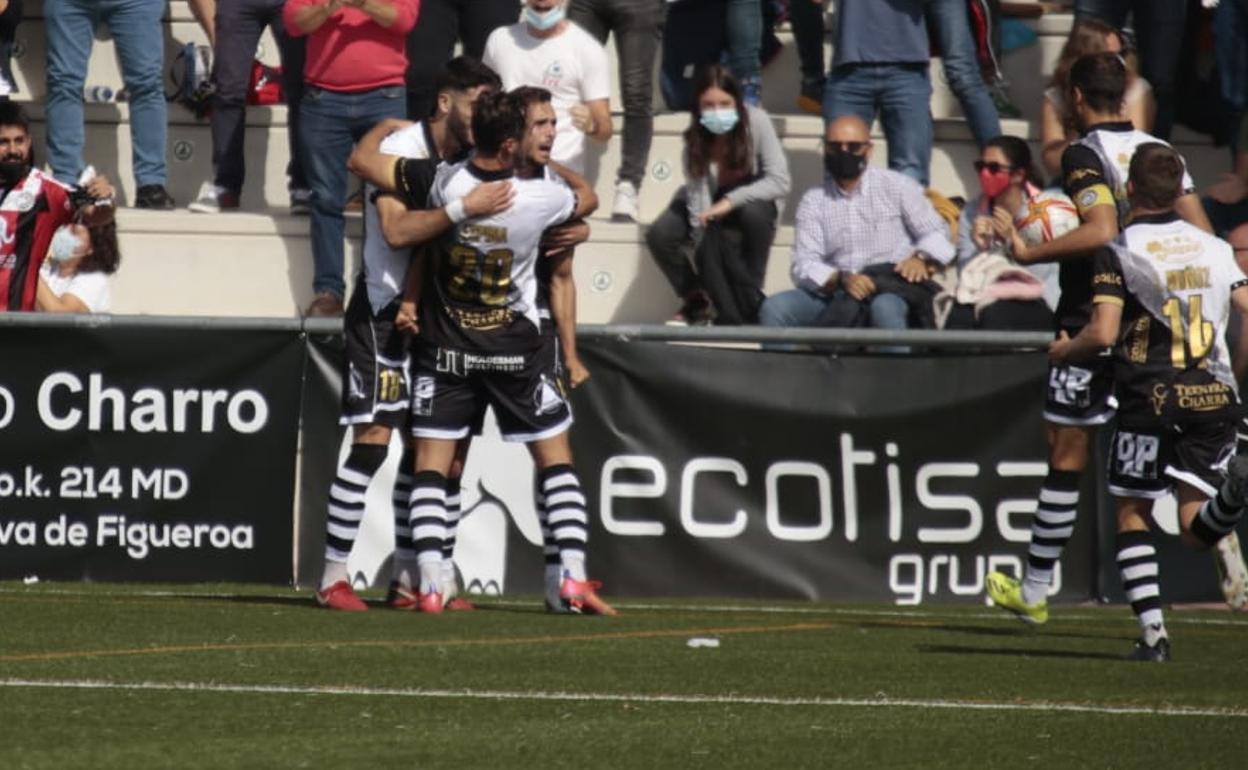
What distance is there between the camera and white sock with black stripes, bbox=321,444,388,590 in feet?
33.7

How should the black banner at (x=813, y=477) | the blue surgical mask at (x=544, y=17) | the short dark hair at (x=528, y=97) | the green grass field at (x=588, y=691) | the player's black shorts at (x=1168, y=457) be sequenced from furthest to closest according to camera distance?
the blue surgical mask at (x=544, y=17)
the black banner at (x=813, y=477)
the short dark hair at (x=528, y=97)
the player's black shorts at (x=1168, y=457)
the green grass field at (x=588, y=691)

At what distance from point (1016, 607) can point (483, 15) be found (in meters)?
6.32

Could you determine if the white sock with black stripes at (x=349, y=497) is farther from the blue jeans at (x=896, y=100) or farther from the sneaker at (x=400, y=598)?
the blue jeans at (x=896, y=100)

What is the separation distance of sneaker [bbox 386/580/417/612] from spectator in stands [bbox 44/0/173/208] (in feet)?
16.3

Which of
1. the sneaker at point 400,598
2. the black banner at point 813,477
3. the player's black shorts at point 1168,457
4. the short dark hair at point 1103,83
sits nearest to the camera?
the player's black shorts at point 1168,457

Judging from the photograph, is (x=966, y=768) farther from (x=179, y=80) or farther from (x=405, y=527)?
(x=179, y=80)

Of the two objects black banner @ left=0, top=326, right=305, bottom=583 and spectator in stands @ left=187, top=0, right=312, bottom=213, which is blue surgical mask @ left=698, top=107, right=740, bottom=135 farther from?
black banner @ left=0, top=326, right=305, bottom=583

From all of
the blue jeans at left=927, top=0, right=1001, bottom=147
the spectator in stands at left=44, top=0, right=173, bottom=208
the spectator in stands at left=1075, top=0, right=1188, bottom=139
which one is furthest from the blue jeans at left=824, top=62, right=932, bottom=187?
the spectator in stands at left=44, top=0, right=173, bottom=208

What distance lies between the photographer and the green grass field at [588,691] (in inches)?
248

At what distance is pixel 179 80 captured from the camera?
622 inches

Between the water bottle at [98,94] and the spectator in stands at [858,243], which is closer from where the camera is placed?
the spectator in stands at [858,243]

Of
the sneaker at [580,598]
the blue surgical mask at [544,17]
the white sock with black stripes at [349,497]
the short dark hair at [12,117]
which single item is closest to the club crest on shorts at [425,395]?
the white sock with black stripes at [349,497]

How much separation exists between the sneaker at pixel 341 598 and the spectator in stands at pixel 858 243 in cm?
368

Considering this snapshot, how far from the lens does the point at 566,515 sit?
10195mm
